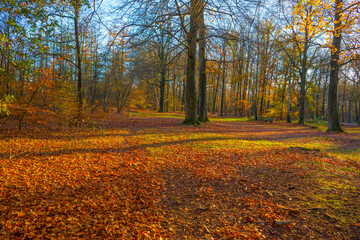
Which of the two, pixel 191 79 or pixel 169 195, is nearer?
pixel 169 195

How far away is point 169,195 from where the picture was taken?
9.47 ft

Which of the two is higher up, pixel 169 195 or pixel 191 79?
pixel 191 79

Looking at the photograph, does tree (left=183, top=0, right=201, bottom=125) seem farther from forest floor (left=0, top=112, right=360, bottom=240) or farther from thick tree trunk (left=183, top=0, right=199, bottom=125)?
forest floor (left=0, top=112, right=360, bottom=240)

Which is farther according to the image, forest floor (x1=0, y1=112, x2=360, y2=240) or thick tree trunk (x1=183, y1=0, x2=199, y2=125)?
thick tree trunk (x1=183, y1=0, x2=199, y2=125)

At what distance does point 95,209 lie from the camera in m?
2.31

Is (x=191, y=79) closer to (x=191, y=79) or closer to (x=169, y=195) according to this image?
(x=191, y=79)

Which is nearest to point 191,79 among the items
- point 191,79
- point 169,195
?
point 191,79

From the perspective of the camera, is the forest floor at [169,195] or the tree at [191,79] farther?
the tree at [191,79]

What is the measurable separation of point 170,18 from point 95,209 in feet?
21.9

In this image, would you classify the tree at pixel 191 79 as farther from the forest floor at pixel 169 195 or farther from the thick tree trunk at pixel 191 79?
the forest floor at pixel 169 195

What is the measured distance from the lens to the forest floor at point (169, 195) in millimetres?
2029

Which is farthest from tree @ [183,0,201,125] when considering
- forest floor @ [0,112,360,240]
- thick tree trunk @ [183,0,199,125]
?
forest floor @ [0,112,360,240]

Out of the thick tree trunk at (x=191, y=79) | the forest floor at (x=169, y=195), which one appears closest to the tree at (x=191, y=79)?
the thick tree trunk at (x=191, y=79)

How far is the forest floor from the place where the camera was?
203cm
